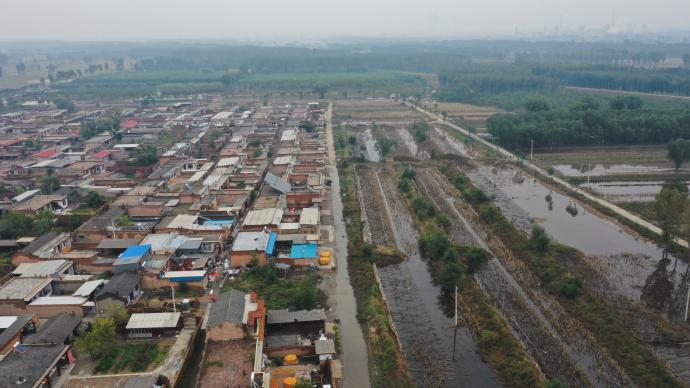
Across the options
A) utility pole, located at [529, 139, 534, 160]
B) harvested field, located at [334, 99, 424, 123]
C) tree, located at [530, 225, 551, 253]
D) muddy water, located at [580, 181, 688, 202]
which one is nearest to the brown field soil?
utility pole, located at [529, 139, 534, 160]

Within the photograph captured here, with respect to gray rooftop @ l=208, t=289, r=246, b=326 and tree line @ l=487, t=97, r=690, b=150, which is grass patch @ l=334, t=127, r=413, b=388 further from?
tree line @ l=487, t=97, r=690, b=150

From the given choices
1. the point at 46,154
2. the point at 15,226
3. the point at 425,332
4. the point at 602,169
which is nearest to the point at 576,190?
the point at 602,169

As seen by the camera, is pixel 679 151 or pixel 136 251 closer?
pixel 136 251

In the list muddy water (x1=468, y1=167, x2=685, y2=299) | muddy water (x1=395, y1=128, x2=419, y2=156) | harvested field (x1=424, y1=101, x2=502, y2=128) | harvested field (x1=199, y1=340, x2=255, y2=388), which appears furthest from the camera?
harvested field (x1=424, y1=101, x2=502, y2=128)

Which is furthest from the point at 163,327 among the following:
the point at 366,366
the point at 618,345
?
the point at 618,345

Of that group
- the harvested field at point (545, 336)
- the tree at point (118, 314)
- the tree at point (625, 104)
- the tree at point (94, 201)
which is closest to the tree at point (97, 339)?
the tree at point (118, 314)

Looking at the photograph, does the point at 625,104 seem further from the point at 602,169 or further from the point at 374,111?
the point at 374,111

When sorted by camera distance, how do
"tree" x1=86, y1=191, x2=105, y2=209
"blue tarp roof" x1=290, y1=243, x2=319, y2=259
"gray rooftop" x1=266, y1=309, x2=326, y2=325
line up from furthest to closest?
"tree" x1=86, y1=191, x2=105, y2=209 < "blue tarp roof" x1=290, y1=243, x2=319, y2=259 < "gray rooftop" x1=266, y1=309, x2=326, y2=325
